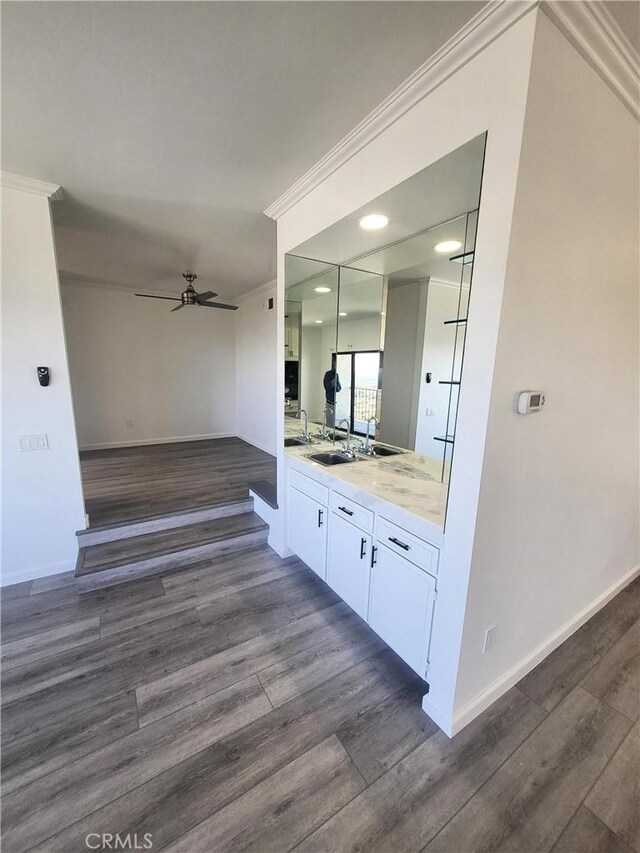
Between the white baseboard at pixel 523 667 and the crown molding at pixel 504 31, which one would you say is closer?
the crown molding at pixel 504 31

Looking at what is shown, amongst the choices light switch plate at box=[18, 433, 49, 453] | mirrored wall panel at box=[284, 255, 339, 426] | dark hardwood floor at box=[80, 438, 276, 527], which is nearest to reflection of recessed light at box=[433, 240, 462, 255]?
mirrored wall panel at box=[284, 255, 339, 426]

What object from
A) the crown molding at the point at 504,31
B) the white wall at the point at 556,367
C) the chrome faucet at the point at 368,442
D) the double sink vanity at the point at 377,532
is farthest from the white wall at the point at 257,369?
the white wall at the point at 556,367

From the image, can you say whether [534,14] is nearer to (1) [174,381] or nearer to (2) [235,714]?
(2) [235,714]

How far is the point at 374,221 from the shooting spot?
1894 millimetres

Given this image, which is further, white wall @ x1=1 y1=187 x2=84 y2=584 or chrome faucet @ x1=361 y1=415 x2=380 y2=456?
chrome faucet @ x1=361 y1=415 x2=380 y2=456

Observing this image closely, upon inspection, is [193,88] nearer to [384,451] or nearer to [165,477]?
[384,451]

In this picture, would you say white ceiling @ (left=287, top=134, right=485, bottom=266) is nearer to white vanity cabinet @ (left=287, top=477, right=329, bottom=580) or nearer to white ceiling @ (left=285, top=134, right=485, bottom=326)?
white ceiling @ (left=285, top=134, right=485, bottom=326)

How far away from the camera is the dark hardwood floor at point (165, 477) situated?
321cm

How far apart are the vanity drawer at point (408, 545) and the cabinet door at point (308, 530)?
0.57 m

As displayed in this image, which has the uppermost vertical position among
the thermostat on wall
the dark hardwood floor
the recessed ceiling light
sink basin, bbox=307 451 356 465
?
the recessed ceiling light

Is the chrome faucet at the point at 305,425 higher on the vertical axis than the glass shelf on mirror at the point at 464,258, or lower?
lower

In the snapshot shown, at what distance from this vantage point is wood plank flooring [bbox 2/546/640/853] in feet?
3.82

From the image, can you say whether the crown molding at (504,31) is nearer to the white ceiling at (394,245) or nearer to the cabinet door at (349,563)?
the white ceiling at (394,245)

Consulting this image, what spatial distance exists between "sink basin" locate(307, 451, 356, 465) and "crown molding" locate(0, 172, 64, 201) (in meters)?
2.47
